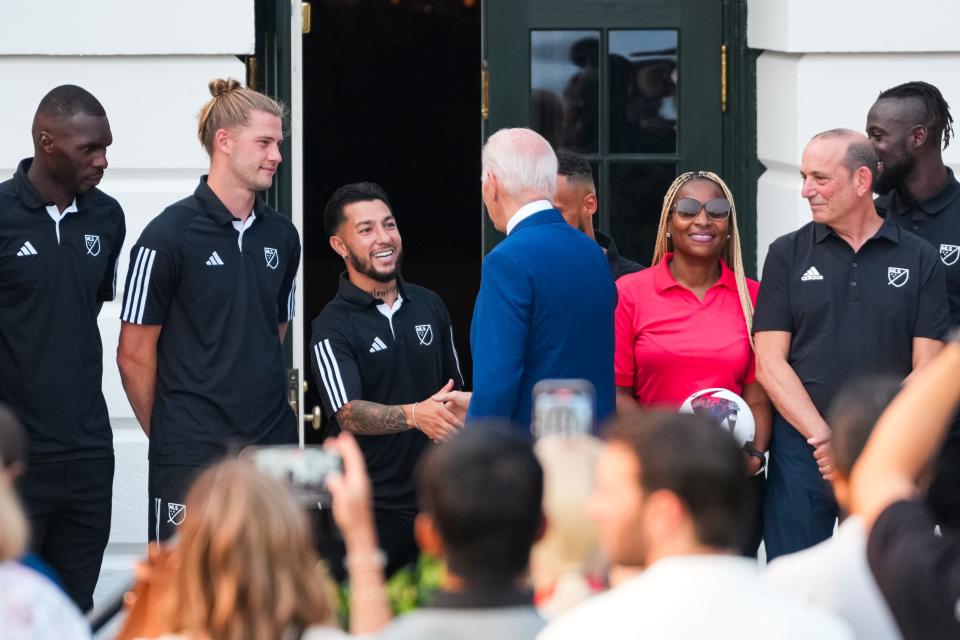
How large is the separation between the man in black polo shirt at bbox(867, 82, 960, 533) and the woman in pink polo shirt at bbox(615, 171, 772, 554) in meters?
0.52

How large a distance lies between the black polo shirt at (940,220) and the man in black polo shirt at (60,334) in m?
2.44

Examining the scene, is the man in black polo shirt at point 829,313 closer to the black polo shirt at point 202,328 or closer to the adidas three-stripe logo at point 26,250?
the black polo shirt at point 202,328

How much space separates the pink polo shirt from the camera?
500 centimetres

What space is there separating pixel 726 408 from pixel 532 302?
786mm

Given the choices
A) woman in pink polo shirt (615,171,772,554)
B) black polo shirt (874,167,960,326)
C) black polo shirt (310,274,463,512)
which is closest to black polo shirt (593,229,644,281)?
woman in pink polo shirt (615,171,772,554)

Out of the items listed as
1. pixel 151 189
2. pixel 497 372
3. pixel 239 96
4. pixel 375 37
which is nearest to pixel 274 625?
pixel 497 372

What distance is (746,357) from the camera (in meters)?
5.04

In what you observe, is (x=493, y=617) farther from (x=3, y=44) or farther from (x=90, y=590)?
(x=3, y=44)

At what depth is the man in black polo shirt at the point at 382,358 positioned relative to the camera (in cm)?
498

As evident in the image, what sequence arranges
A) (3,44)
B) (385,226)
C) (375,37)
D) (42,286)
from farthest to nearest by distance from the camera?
1. (375,37)
2. (3,44)
3. (385,226)
4. (42,286)

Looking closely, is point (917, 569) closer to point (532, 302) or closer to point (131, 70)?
point (532, 302)

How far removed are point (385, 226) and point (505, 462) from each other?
2736 mm

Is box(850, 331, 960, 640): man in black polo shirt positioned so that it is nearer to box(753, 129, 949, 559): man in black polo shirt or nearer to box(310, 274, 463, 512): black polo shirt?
box(753, 129, 949, 559): man in black polo shirt

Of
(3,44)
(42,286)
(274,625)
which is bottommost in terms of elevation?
(274,625)
